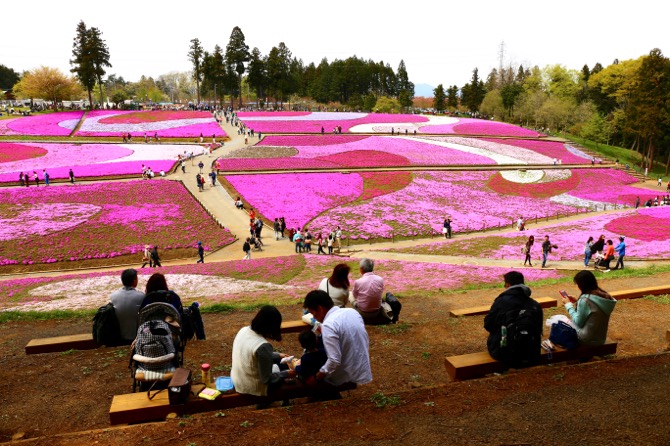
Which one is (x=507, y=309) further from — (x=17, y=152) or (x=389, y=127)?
(x=389, y=127)

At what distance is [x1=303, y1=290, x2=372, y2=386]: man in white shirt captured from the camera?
215 inches

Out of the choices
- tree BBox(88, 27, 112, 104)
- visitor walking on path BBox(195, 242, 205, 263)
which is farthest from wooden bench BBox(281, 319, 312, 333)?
tree BBox(88, 27, 112, 104)

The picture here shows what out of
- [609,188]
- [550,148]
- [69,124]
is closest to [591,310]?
[609,188]

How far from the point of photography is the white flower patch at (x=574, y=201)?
1556 inches

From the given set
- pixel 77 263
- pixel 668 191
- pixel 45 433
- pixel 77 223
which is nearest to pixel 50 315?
pixel 45 433

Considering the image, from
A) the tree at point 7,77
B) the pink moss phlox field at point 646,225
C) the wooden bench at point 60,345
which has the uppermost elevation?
the tree at point 7,77

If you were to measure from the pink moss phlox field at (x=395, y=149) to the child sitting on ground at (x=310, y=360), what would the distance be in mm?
44648

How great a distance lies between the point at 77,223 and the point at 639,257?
3287cm

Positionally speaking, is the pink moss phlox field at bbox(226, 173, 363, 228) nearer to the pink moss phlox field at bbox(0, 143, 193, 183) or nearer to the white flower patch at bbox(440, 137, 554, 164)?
the pink moss phlox field at bbox(0, 143, 193, 183)

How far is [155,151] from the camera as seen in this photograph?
53.2 meters

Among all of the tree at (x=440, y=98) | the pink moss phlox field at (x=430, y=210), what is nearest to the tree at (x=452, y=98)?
the tree at (x=440, y=98)

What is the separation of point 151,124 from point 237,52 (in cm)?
3879

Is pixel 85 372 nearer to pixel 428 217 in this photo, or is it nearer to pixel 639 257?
pixel 639 257

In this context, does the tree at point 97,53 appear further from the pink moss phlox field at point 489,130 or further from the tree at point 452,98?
the tree at point 452,98
